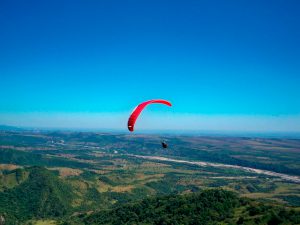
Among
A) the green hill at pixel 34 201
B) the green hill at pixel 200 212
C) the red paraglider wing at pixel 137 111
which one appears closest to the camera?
the red paraglider wing at pixel 137 111

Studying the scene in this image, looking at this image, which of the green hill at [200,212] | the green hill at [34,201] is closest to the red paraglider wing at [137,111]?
the green hill at [200,212]

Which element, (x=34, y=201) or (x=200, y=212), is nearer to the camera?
(x=200, y=212)

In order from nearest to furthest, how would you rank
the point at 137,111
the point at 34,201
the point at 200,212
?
the point at 137,111 < the point at 200,212 < the point at 34,201

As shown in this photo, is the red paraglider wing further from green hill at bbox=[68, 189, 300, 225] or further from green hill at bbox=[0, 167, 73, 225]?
green hill at bbox=[0, 167, 73, 225]

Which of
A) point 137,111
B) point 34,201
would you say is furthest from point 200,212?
point 34,201

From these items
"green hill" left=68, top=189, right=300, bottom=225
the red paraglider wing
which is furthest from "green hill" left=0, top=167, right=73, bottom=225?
the red paraglider wing

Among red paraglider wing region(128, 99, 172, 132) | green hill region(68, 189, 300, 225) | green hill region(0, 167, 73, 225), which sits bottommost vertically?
green hill region(0, 167, 73, 225)

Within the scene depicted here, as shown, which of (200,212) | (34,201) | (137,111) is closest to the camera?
(137,111)

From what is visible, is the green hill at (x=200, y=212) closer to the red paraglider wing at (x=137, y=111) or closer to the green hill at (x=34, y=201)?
the green hill at (x=34, y=201)

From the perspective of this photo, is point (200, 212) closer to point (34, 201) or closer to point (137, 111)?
point (137, 111)

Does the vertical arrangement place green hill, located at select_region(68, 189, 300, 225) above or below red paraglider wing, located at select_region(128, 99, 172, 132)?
below
